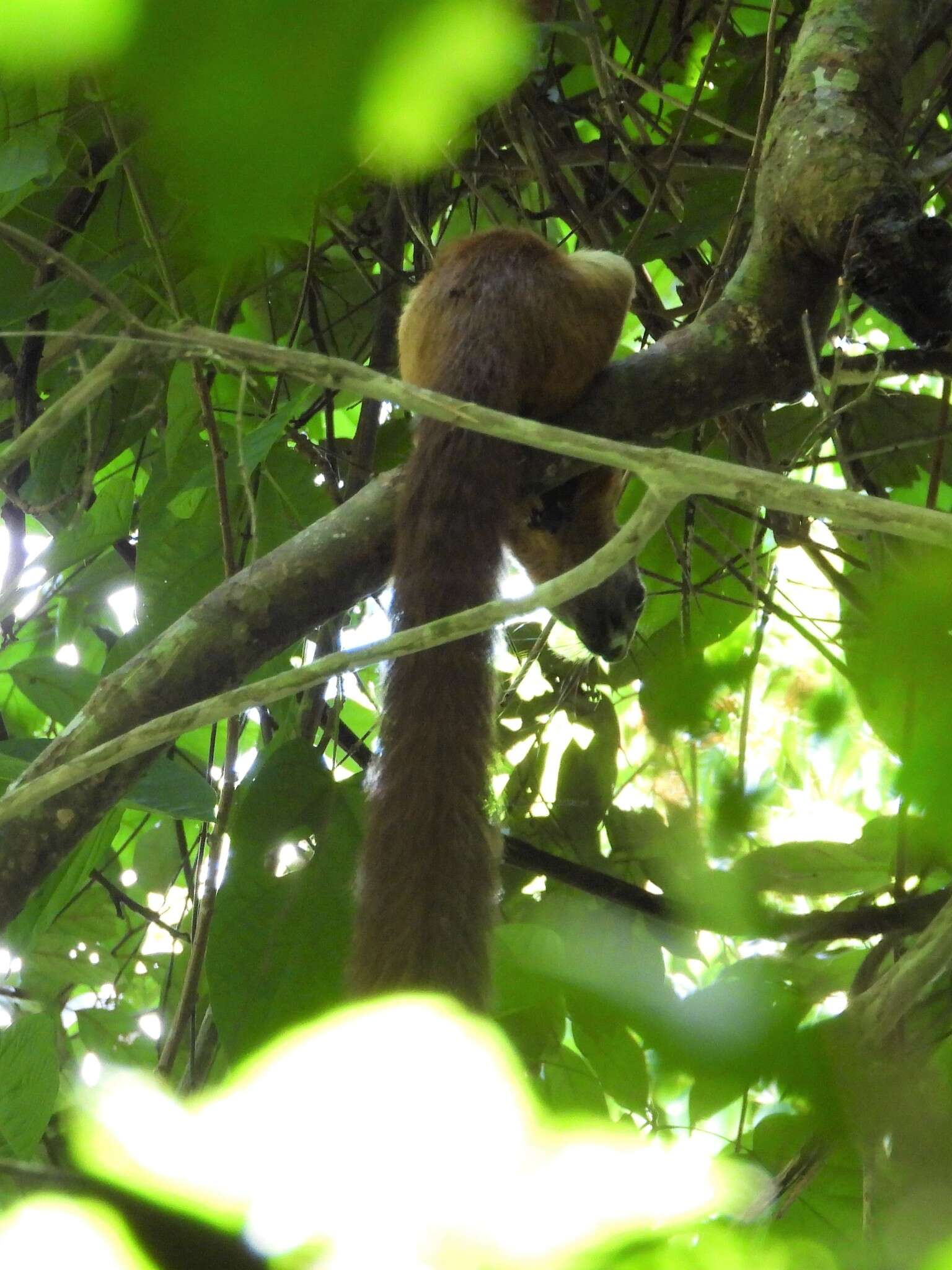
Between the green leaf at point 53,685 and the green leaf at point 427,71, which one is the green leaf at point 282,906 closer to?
the green leaf at point 53,685

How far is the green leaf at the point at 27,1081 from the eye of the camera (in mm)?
1319

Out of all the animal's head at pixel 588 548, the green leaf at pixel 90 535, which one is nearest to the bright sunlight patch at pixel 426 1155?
the green leaf at pixel 90 535

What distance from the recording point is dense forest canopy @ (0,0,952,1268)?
484 millimetres

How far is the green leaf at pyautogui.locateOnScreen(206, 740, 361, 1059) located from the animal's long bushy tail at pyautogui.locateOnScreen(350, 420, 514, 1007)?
0.81 ft

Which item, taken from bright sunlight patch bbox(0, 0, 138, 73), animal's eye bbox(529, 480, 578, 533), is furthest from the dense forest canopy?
animal's eye bbox(529, 480, 578, 533)

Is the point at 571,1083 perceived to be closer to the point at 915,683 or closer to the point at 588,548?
the point at 915,683

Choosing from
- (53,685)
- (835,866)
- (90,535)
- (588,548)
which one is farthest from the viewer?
(588,548)

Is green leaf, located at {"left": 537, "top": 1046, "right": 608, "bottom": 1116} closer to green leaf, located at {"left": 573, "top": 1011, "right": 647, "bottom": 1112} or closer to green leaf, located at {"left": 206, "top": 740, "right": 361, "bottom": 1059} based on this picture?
green leaf, located at {"left": 573, "top": 1011, "right": 647, "bottom": 1112}

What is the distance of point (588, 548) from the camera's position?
106 inches

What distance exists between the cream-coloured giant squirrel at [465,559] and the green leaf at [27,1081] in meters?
0.42

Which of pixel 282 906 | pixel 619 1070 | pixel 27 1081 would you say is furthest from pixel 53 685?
pixel 619 1070

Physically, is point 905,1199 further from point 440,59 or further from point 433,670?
point 433,670

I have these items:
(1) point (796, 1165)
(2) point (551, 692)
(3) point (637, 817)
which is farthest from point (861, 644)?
(2) point (551, 692)

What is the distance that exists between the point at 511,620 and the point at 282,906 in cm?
70
